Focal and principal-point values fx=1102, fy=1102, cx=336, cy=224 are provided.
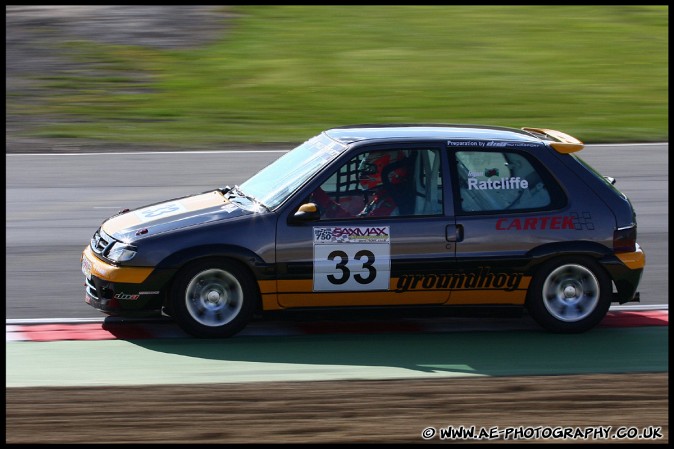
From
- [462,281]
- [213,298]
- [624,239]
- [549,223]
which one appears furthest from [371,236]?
[624,239]

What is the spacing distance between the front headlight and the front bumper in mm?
62

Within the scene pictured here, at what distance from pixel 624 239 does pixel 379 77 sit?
14.5 meters

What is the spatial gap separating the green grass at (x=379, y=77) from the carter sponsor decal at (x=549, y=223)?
9750mm

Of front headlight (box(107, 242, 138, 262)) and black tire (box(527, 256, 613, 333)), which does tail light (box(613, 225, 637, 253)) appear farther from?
front headlight (box(107, 242, 138, 262))

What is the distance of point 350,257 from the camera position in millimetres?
8164

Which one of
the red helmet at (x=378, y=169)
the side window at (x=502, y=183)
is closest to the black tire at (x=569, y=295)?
the side window at (x=502, y=183)

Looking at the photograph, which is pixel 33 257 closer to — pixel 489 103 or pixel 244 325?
pixel 244 325

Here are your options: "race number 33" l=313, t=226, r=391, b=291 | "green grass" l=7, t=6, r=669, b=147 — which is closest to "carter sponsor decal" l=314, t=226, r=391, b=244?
"race number 33" l=313, t=226, r=391, b=291

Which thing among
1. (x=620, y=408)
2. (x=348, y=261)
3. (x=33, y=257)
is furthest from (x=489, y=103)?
(x=620, y=408)

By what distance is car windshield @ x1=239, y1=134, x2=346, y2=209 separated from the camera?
Result: 838 cm

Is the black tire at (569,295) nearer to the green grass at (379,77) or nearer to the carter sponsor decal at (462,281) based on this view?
the carter sponsor decal at (462,281)

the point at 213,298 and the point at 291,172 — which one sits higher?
the point at 291,172

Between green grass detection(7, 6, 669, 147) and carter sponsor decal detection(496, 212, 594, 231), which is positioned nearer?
carter sponsor decal detection(496, 212, 594, 231)

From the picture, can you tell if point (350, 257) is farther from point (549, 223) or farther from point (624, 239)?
point (624, 239)
